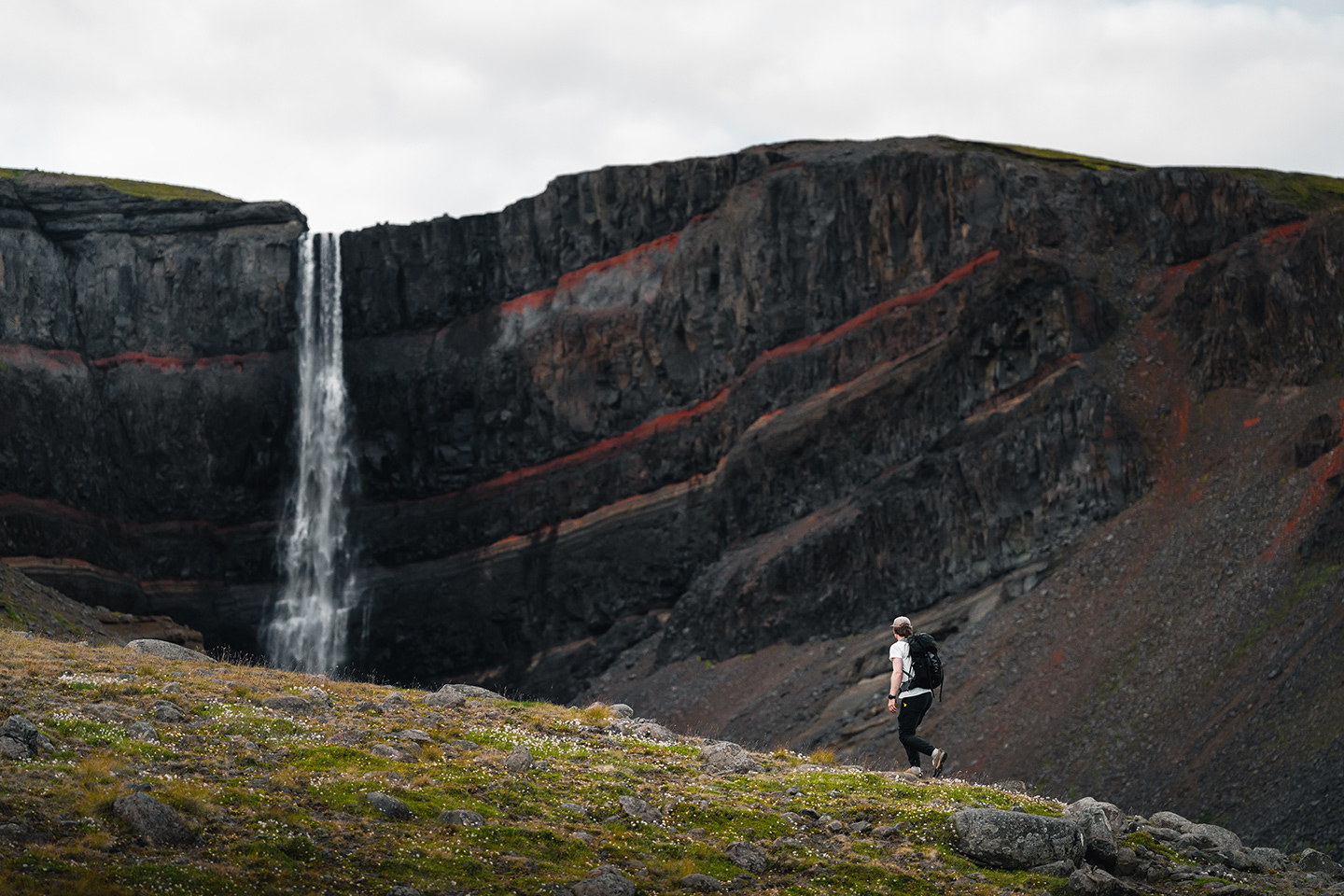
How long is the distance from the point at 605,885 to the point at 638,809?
2732 mm

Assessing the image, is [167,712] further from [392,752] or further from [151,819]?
[151,819]

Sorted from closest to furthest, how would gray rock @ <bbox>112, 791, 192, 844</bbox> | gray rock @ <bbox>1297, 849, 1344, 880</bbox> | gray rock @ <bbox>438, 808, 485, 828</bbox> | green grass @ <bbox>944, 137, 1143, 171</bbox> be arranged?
gray rock @ <bbox>112, 791, 192, 844</bbox> < gray rock @ <bbox>438, 808, 485, 828</bbox> < gray rock @ <bbox>1297, 849, 1344, 880</bbox> < green grass @ <bbox>944, 137, 1143, 171</bbox>

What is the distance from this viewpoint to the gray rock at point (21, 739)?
50.0ft

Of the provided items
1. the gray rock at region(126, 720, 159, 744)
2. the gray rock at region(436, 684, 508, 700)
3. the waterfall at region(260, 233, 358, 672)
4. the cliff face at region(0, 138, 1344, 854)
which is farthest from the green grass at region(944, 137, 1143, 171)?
the gray rock at region(126, 720, 159, 744)

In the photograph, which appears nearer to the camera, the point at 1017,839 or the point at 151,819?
the point at 151,819

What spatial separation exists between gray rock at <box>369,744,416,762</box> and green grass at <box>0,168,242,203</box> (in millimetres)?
63887

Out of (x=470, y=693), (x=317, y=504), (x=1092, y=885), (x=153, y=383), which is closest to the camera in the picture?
(x=1092, y=885)

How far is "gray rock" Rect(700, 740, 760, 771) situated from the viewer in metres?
19.7

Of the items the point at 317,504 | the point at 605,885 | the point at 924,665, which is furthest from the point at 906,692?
the point at 317,504

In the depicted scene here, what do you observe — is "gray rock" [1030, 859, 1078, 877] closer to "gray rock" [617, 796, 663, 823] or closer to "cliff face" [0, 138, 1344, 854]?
"gray rock" [617, 796, 663, 823]

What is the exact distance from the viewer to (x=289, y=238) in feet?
242

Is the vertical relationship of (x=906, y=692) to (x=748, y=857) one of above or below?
above

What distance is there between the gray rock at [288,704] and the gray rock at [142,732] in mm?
2654

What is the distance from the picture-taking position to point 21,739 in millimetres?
15742
